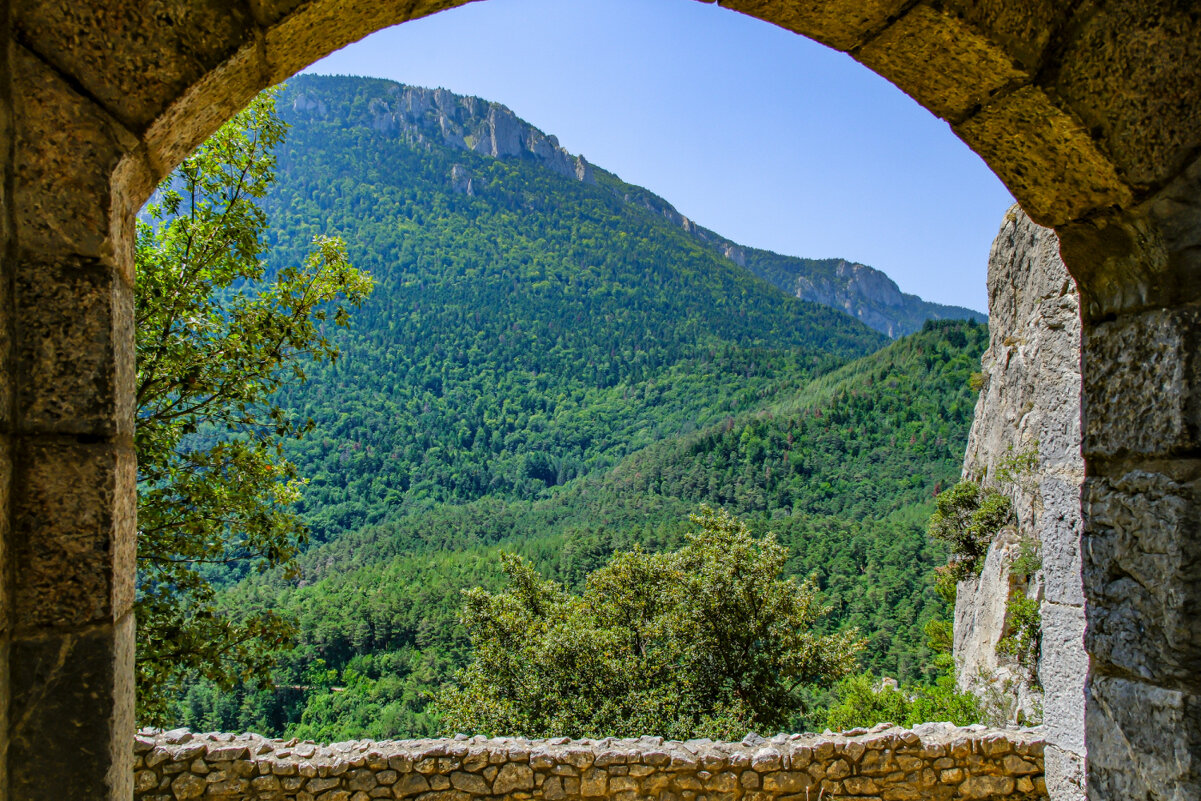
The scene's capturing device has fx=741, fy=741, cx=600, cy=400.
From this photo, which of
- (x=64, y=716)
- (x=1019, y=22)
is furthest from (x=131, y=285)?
(x=1019, y=22)

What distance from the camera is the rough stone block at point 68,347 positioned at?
1.34m

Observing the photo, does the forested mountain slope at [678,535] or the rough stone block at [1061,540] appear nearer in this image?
the rough stone block at [1061,540]

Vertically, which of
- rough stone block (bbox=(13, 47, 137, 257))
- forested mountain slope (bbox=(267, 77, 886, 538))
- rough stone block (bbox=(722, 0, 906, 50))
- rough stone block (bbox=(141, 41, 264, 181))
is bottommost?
rough stone block (bbox=(13, 47, 137, 257))

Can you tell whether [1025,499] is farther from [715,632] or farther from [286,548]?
[286,548]

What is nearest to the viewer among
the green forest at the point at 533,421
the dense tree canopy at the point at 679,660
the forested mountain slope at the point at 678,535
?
the dense tree canopy at the point at 679,660

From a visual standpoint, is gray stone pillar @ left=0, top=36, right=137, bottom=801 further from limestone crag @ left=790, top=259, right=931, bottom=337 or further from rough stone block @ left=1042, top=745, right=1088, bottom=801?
limestone crag @ left=790, top=259, right=931, bottom=337

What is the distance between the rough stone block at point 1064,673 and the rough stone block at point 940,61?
9.09 feet

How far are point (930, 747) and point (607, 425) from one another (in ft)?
208

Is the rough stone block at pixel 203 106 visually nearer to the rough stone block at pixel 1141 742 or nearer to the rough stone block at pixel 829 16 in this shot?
the rough stone block at pixel 829 16

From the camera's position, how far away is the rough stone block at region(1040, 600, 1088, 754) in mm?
3609

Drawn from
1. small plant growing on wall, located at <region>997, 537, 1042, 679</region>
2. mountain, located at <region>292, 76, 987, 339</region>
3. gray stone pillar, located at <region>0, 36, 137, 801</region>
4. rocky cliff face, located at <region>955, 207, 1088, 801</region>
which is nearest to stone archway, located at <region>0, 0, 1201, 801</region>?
gray stone pillar, located at <region>0, 36, 137, 801</region>

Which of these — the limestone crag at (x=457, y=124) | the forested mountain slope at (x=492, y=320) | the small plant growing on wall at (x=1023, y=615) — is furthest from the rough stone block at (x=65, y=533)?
the limestone crag at (x=457, y=124)

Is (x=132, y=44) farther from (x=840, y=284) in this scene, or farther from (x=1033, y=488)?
(x=840, y=284)

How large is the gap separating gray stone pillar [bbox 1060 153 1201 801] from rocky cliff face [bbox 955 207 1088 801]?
1235 millimetres
